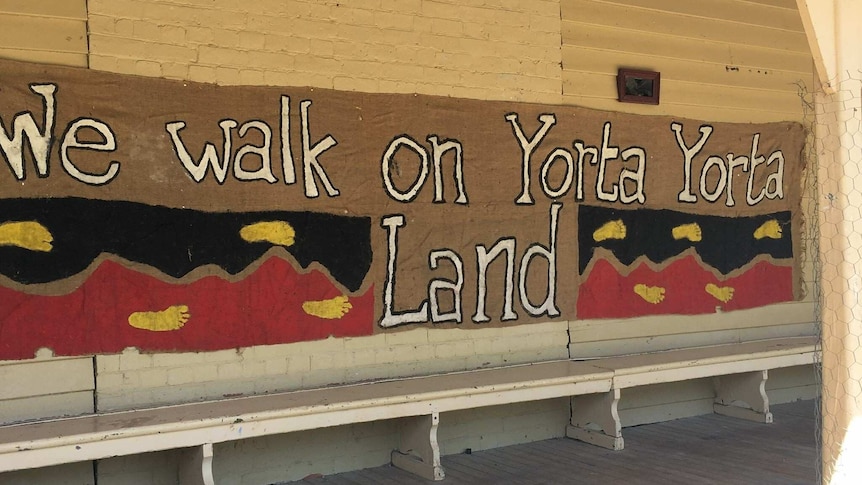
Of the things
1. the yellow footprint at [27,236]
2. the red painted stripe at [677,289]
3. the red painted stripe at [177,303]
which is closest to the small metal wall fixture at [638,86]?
the red painted stripe at [677,289]

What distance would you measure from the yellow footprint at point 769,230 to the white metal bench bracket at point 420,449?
326 cm

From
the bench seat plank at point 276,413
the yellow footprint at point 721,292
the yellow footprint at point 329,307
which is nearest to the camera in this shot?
the bench seat plank at point 276,413

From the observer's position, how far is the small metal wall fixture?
609 centimetres

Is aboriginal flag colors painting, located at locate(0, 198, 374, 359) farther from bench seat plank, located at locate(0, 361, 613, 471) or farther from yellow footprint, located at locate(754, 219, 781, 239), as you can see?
yellow footprint, located at locate(754, 219, 781, 239)

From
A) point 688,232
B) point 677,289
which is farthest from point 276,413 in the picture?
point 688,232

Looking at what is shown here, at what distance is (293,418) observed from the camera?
14.2 feet

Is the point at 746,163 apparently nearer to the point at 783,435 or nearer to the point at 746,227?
the point at 746,227

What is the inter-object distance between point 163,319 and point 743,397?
4217 millimetres

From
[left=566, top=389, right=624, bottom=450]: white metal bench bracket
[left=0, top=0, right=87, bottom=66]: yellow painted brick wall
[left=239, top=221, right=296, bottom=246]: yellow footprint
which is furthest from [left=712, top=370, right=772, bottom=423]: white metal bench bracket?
[left=0, top=0, right=87, bottom=66]: yellow painted brick wall

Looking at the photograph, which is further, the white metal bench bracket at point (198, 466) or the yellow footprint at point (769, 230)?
the yellow footprint at point (769, 230)

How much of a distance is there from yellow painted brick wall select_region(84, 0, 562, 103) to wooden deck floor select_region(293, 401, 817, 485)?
2.22 meters

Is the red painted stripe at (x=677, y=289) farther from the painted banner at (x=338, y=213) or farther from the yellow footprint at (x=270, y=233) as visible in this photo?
the yellow footprint at (x=270, y=233)

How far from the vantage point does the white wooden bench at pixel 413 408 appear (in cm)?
382

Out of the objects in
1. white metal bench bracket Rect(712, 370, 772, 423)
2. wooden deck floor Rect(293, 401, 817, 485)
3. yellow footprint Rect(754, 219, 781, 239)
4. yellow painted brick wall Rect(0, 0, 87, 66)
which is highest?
yellow painted brick wall Rect(0, 0, 87, 66)
